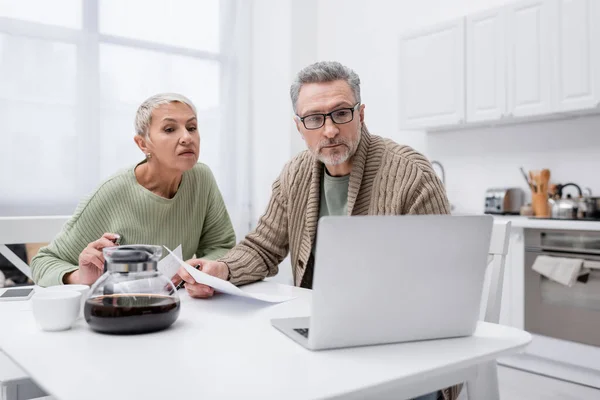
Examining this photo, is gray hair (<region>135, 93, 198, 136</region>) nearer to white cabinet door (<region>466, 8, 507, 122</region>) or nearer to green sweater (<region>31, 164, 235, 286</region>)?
green sweater (<region>31, 164, 235, 286</region>)

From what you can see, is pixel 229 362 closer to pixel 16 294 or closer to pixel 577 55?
pixel 16 294

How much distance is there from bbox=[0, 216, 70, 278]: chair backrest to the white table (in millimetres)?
748

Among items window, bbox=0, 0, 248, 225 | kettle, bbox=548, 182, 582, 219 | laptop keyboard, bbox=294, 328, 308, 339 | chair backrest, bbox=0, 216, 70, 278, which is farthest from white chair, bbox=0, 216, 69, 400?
kettle, bbox=548, 182, 582, 219

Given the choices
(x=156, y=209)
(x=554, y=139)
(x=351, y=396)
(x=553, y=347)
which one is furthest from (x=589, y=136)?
(x=351, y=396)

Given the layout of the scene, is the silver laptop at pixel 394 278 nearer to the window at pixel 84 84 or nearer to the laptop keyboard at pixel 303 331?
the laptop keyboard at pixel 303 331

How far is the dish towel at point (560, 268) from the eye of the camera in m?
2.87

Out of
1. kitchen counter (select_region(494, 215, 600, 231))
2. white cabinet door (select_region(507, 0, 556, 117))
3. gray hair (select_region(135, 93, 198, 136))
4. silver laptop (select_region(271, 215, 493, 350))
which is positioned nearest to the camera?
silver laptop (select_region(271, 215, 493, 350))

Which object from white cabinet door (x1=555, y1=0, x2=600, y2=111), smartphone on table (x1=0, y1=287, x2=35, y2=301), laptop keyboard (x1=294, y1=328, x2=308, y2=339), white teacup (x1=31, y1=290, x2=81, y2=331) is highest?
white cabinet door (x1=555, y1=0, x2=600, y2=111)

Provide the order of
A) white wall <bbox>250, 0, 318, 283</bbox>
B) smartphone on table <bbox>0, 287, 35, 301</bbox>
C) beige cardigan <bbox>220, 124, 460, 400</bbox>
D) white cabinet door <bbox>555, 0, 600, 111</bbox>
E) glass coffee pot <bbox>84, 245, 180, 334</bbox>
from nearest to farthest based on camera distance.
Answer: glass coffee pot <bbox>84, 245, 180, 334</bbox> → smartphone on table <bbox>0, 287, 35, 301</bbox> → beige cardigan <bbox>220, 124, 460, 400</bbox> → white cabinet door <bbox>555, 0, 600, 111</bbox> → white wall <bbox>250, 0, 318, 283</bbox>

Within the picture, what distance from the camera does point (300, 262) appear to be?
5.32ft

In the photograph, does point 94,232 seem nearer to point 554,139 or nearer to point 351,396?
point 351,396

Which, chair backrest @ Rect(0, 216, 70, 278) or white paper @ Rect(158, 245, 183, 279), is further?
chair backrest @ Rect(0, 216, 70, 278)

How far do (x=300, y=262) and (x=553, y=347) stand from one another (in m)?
2.03

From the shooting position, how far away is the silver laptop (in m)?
0.80
